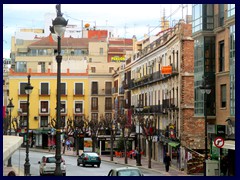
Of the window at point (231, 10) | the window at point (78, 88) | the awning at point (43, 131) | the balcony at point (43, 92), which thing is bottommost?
the awning at point (43, 131)

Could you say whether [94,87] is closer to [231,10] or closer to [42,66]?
[42,66]

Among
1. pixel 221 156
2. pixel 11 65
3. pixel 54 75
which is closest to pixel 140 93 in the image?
pixel 54 75

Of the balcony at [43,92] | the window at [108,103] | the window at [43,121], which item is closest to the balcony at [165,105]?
the balcony at [43,92]

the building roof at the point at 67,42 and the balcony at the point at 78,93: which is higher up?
the building roof at the point at 67,42

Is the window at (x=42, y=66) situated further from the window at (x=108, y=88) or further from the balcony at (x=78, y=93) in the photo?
the window at (x=108, y=88)

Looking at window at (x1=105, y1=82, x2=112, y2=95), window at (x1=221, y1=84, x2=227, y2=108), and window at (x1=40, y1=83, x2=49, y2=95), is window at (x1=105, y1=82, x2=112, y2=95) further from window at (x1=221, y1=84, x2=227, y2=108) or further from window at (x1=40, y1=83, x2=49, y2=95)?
window at (x1=221, y1=84, x2=227, y2=108)

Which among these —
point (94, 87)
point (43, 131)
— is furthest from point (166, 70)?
point (94, 87)

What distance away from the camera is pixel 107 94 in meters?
72.2

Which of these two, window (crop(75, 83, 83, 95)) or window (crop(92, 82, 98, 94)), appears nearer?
window (crop(75, 83, 83, 95))

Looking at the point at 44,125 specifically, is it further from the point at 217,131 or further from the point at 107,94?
the point at 217,131

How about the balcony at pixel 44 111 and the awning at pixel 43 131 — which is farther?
the balcony at pixel 44 111

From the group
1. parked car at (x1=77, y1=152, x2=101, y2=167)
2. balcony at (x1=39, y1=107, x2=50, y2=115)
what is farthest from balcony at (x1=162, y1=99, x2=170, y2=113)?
balcony at (x1=39, y1=107, x2=50, y2=115)

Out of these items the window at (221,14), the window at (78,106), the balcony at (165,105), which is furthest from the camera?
the window at (78,106)
